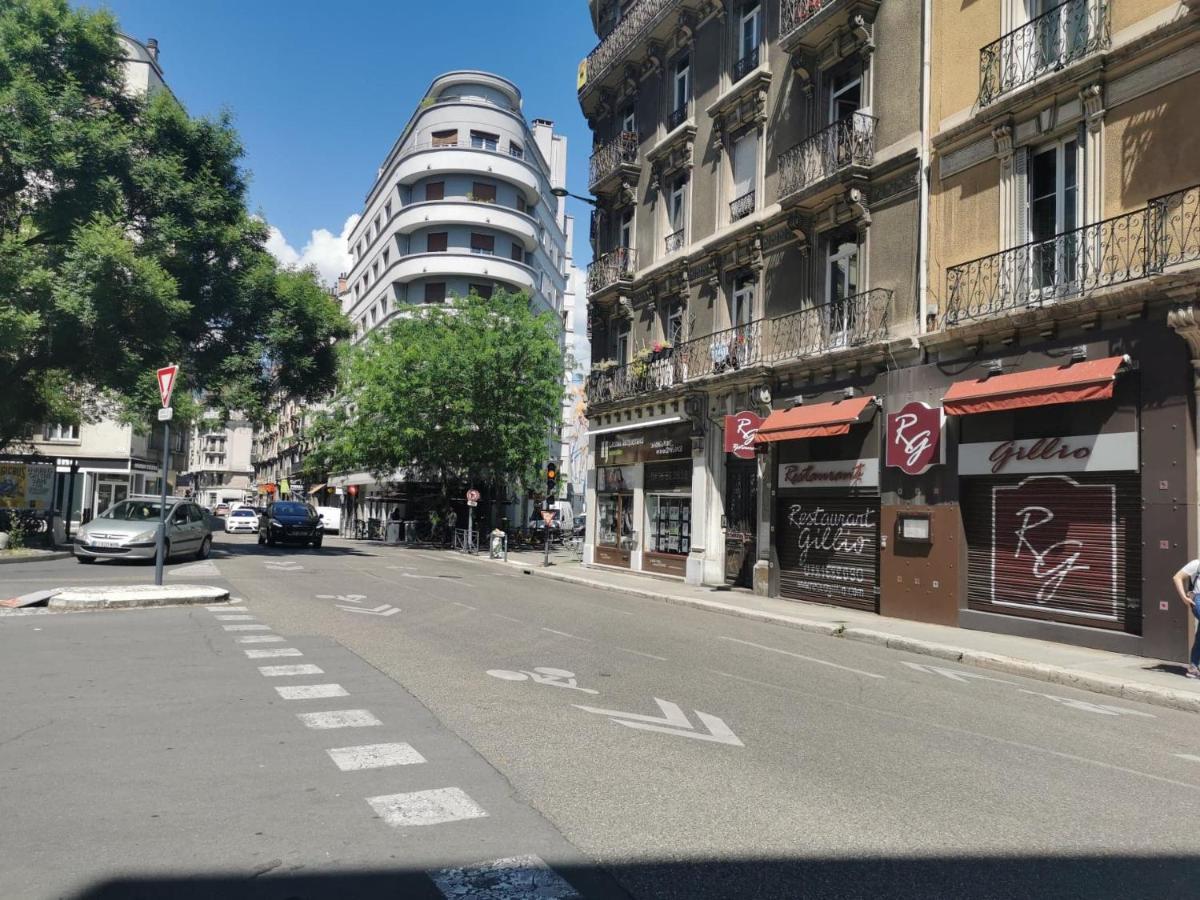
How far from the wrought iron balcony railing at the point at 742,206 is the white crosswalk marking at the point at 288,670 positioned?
1600cm

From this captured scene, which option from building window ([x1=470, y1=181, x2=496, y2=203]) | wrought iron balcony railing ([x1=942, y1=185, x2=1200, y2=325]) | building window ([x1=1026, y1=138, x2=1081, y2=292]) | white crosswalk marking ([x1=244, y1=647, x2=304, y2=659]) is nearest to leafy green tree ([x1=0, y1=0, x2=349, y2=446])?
white crosswalk marking ([x1=244, y1=647, x2=304, y2=659])

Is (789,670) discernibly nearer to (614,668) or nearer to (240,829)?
(614,668)

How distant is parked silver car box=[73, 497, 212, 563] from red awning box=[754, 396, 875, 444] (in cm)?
1330

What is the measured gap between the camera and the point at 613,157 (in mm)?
27281

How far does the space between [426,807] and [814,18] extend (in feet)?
58.1

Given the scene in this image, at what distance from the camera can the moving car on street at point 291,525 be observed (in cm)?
3098

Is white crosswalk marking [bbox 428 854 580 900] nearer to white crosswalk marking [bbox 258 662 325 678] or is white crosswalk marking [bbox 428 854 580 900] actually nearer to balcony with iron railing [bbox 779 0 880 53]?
white crosswalk marking [bbox 258 662 325 678]

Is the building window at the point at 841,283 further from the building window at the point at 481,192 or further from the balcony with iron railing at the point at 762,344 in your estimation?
the building window at the point at 481,192

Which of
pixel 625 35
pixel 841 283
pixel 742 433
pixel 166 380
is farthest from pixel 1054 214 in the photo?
pixel 625 35

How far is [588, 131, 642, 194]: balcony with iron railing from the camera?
1036 inches

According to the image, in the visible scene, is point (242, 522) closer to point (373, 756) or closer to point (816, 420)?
point (816, 420)

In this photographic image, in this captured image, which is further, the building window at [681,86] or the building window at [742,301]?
the building window at [681,86]

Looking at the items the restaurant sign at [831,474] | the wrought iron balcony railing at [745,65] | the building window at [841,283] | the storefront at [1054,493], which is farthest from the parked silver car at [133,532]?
the wrought iron balcony railing at [745,65]

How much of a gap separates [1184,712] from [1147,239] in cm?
645
